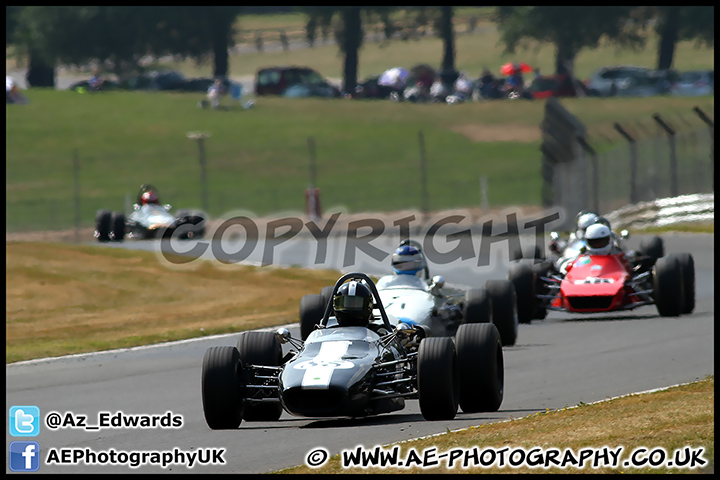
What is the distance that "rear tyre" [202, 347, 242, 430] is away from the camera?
36.5 feet

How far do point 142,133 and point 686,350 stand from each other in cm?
4112

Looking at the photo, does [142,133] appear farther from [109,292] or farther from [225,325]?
[225,325]

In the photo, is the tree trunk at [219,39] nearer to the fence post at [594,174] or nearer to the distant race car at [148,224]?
the distant race car at [148,224]

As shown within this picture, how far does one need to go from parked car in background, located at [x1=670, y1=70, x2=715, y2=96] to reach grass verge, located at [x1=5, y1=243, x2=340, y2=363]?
3751 cm

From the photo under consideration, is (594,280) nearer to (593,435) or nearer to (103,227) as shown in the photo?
(593,435)

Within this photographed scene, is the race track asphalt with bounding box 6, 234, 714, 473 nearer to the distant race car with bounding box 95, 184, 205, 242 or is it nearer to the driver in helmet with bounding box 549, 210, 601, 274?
the driver in helmet with bounding box 549, 210, 601, 274

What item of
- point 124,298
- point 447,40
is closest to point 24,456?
point 124,298

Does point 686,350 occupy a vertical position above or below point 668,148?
below

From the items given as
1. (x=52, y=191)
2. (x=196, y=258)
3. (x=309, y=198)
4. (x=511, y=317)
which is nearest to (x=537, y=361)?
(x=511, y=317)

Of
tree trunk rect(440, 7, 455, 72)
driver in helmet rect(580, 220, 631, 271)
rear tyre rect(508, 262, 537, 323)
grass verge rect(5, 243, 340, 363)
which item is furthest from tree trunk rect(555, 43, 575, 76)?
rear tyre rect(508, 262, 537, 323)

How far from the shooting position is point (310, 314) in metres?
14.9

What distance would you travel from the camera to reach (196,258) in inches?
1133

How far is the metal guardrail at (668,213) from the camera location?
32281 mm

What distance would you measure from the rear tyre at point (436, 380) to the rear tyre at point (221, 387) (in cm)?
156
